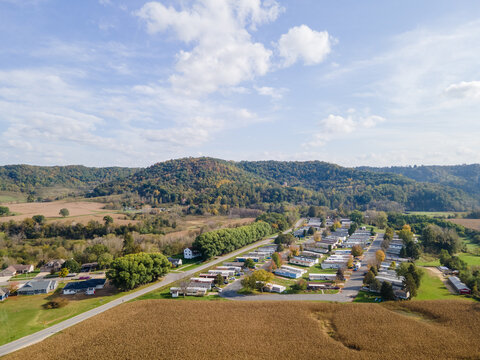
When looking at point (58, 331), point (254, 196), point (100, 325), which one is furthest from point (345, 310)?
point (254, 196)

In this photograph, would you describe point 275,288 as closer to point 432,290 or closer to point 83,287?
point 432,290

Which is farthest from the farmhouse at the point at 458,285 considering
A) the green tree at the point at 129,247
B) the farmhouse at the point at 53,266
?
the farmhouse at the point at 53,266

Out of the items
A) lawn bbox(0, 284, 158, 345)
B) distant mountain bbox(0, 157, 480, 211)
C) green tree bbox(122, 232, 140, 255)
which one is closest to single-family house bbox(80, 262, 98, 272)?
green tree bbox(122, 232, 140, 255)

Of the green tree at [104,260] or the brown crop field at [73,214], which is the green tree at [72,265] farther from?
the brown crop field at [73,214]

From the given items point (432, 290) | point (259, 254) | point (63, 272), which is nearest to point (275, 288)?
point (259, 254)

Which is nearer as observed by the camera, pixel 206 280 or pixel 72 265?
pixel 206 280

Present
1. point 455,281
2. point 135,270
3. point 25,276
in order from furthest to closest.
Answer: point 25,276 → point 455,281 → point 135,270

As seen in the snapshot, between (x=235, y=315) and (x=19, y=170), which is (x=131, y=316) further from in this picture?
(x=19, y=170)
